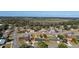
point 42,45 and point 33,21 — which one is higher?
point 33,21

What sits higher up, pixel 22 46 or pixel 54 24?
pixel 54 24

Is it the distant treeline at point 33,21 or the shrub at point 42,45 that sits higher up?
the distant treeline at point 33,21

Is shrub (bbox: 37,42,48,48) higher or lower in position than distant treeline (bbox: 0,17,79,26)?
lower

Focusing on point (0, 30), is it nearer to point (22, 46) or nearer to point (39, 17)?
point (22, 46)

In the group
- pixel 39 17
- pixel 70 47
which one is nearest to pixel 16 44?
pixel 39 17
